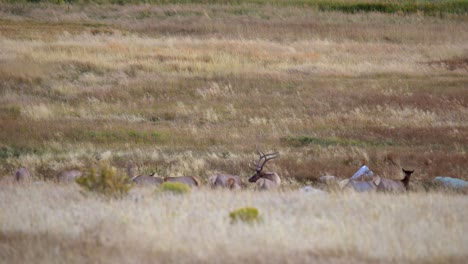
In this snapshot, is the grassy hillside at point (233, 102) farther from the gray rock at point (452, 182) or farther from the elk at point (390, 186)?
the elk at point (390, 186)

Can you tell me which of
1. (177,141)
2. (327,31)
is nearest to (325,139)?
(177,141)

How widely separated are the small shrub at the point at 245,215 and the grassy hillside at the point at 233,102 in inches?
207

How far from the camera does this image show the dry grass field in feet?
23.3

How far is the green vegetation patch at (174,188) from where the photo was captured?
32.6ft

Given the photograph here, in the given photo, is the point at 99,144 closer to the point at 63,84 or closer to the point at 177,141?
the point at 177,141

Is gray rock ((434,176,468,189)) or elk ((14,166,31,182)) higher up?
elk ((14,166,31,182))

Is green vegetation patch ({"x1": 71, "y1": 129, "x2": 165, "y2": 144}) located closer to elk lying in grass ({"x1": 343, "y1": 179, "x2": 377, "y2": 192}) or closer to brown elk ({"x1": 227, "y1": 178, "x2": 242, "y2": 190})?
brown elk ({"x1": 227, "y1": 178, "x2": 242, "y2": 190})

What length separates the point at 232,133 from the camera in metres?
17.3

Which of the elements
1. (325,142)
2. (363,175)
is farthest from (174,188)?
(325,142)

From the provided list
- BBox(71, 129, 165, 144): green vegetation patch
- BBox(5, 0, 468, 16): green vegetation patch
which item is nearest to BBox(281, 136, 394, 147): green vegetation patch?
BBox(71, 129, 165, 144): green vegetation patch

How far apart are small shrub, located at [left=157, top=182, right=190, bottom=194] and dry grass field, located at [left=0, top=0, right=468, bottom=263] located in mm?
251

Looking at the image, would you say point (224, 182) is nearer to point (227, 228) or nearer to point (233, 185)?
point (233, 185)

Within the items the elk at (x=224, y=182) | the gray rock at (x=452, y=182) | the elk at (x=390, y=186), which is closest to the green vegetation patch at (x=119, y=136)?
the elk at (x=224, y=182)

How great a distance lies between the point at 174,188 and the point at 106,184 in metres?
1.05
